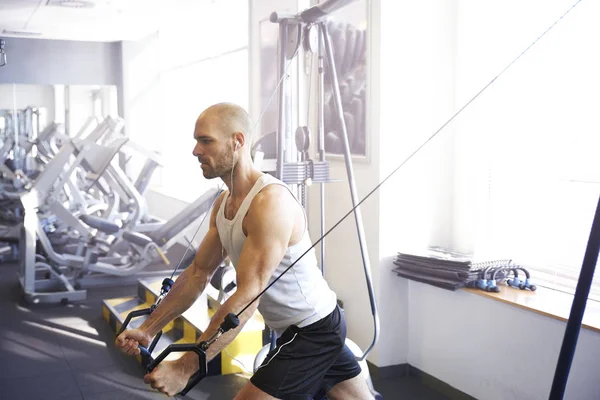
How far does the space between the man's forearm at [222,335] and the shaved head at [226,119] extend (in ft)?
1.50

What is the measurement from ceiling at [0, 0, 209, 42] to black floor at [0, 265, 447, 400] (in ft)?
10.3

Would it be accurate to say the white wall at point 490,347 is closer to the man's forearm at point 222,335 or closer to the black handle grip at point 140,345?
the man's forearm at point 222,335

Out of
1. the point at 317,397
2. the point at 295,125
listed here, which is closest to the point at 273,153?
the point at 295,125

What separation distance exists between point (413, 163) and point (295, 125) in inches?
25.7

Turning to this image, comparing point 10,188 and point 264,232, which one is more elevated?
point 264,232

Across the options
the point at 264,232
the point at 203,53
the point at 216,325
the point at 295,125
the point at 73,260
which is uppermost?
the point at 203,53

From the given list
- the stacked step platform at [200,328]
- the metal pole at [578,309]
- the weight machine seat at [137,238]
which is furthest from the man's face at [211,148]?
the weight machine seat at [137,238]

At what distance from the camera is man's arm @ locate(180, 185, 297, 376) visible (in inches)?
65.2

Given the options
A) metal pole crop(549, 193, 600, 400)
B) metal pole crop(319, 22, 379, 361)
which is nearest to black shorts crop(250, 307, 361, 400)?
metal pole crop(319, 22, 379, 361)

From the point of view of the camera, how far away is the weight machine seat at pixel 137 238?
529cm

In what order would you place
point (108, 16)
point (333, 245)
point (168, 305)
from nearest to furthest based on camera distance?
point (168, 305) → point (333, 245) → point (108, 16)

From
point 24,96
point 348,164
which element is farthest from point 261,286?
point 24,96

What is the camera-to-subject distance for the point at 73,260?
5.36 meters

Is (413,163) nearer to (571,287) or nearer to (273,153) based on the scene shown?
(273,153)
